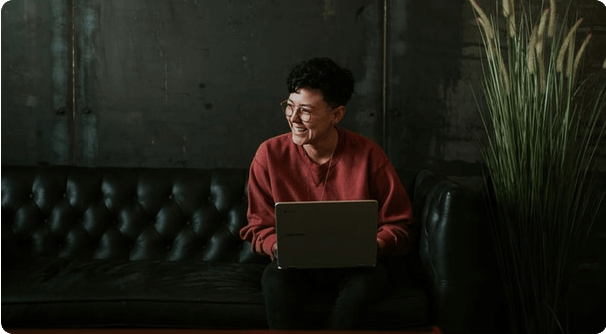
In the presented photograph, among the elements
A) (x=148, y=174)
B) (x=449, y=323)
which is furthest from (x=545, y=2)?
(x=148, y=174)

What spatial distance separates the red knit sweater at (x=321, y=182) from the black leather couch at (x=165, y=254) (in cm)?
15

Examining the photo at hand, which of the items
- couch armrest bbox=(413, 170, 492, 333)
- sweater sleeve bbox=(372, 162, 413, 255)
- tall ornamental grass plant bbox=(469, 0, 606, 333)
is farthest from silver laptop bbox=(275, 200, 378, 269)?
tall ornamental grass plant bbox=(469, 0, 606, 333)

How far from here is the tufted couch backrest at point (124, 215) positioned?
2500mm

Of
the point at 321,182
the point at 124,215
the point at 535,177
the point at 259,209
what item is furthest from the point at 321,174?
the point at 124,215

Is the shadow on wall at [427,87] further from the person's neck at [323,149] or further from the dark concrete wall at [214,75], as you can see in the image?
the person's neck at [323,149]

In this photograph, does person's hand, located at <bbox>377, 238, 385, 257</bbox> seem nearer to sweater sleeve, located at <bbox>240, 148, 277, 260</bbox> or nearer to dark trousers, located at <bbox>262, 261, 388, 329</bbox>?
dark trousers, located at <bbox>262, 261, 388, 329</bbox>

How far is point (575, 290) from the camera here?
2.64 meters

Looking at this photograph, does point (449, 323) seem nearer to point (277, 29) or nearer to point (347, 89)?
point (347, 89)

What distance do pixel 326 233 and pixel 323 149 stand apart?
1.51 feet

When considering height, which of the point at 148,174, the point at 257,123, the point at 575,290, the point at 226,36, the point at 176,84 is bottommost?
the point at 575,290

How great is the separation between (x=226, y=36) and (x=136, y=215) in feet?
3.07

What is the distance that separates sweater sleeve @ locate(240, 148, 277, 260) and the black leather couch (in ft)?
0.57

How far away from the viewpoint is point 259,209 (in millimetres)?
2150

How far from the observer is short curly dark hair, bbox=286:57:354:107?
2.10 meters
